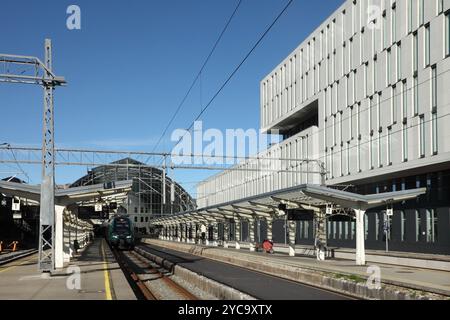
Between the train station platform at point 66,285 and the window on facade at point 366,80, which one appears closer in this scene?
the train station platform at point 66,285

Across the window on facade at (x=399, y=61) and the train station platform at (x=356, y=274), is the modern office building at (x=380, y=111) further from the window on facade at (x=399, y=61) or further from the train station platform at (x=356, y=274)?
the train station platform at (x=356, y=274)

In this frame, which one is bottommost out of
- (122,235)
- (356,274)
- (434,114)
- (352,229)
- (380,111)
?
(122,235)

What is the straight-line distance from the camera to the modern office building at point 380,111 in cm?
3903

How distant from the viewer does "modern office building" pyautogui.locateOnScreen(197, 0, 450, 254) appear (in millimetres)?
39031

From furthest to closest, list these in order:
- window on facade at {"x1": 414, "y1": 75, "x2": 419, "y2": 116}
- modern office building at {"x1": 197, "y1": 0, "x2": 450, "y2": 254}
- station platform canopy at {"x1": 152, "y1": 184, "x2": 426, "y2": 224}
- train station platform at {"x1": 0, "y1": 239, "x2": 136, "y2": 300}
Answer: window on facade at {"x1": 414, "y1": 75, "x2": 419, "y2": 116} → modern office building at {"x1": 197, "y1": 0, "x2": 450, "y2": 254} → station platform canopy at {"x1": 152, "y1": 184, "x2": 426, "y2": 224} → train station platform at {"x1": 0, "y1": 239, "x2": 136, "y2": 300}

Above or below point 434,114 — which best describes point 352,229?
below

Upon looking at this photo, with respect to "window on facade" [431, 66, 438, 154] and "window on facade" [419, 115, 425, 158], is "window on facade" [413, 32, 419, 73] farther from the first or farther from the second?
"window on facade" [419, 115, 425, 158]

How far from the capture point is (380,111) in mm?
46312

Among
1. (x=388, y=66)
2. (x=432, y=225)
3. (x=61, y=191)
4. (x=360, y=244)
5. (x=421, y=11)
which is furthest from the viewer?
(x=388, y=66)

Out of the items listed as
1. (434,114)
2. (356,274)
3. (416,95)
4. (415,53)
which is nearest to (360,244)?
(356,274)

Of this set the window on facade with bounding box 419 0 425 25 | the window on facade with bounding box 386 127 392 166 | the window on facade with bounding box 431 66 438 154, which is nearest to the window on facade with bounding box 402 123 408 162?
the window on facade with bounding box 386 127 392 166

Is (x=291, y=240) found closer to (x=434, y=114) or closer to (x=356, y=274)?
(x=434, y=114)

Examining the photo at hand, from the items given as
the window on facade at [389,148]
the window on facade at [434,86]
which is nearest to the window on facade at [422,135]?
the window on facade at [434,86]

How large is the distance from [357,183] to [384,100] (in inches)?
349
